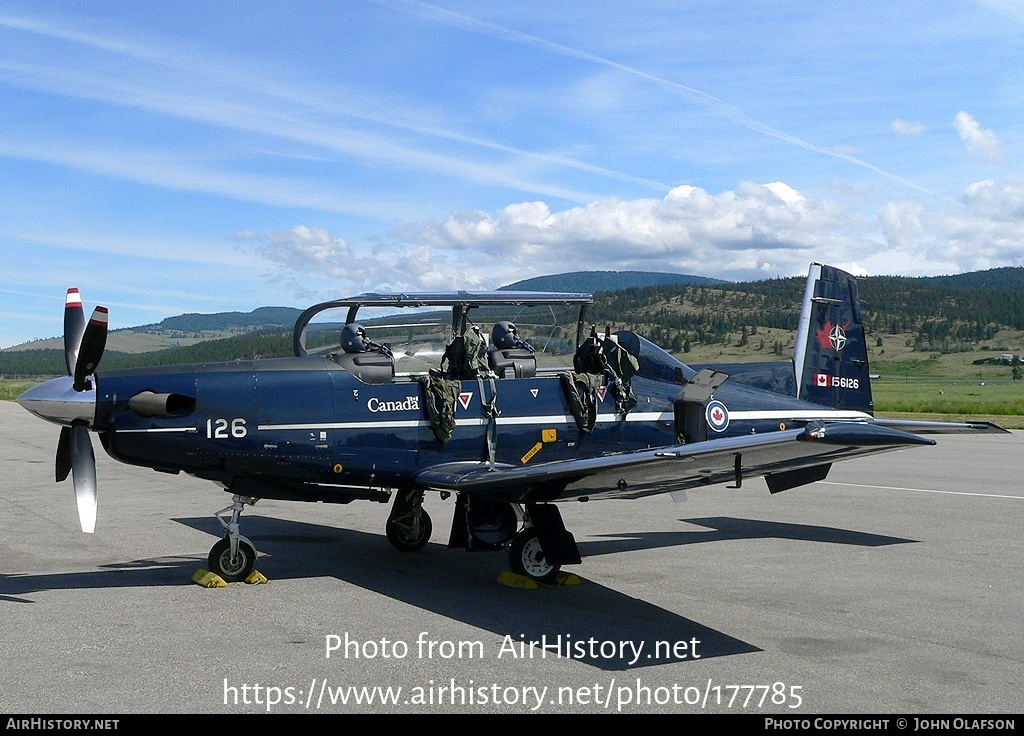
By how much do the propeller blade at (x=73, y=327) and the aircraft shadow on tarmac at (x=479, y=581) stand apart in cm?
203

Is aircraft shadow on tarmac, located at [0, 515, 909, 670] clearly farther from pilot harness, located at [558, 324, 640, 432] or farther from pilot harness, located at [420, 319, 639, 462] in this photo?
pilot harness, located at [558, 324, 640, 432]

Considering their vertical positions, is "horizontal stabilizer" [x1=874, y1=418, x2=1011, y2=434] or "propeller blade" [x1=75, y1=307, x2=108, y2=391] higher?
"propeller blade" [x1=75, y1=307, x2=108, y2=391]

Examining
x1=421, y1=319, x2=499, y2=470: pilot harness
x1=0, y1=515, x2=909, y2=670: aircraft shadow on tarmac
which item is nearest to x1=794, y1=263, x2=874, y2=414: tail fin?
x1=0, y1=515, x2=909, y2=670: aircraft shadow on tarmac

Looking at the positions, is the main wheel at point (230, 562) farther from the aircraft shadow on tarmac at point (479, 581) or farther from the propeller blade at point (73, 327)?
the propeller blade at point (73, 327)

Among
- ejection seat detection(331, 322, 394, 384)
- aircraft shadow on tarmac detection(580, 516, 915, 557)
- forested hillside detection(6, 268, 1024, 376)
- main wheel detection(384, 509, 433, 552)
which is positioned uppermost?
forested hillside detection(6, 268, 1024, 376)

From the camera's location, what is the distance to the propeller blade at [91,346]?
24.6ft

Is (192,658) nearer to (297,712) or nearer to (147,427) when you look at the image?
(297,712)

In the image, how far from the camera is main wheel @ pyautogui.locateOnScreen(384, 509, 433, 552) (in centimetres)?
990

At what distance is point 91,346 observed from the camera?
7.52 metres

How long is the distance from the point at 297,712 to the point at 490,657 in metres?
1.45

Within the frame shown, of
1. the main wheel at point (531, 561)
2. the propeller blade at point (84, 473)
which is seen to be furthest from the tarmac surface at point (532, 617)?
the propeller blade at point (84, 473)

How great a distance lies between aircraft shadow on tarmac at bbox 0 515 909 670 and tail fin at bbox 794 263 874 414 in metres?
1.71

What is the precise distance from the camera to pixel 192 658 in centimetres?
591

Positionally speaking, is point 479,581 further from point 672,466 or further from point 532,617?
point 672,466
